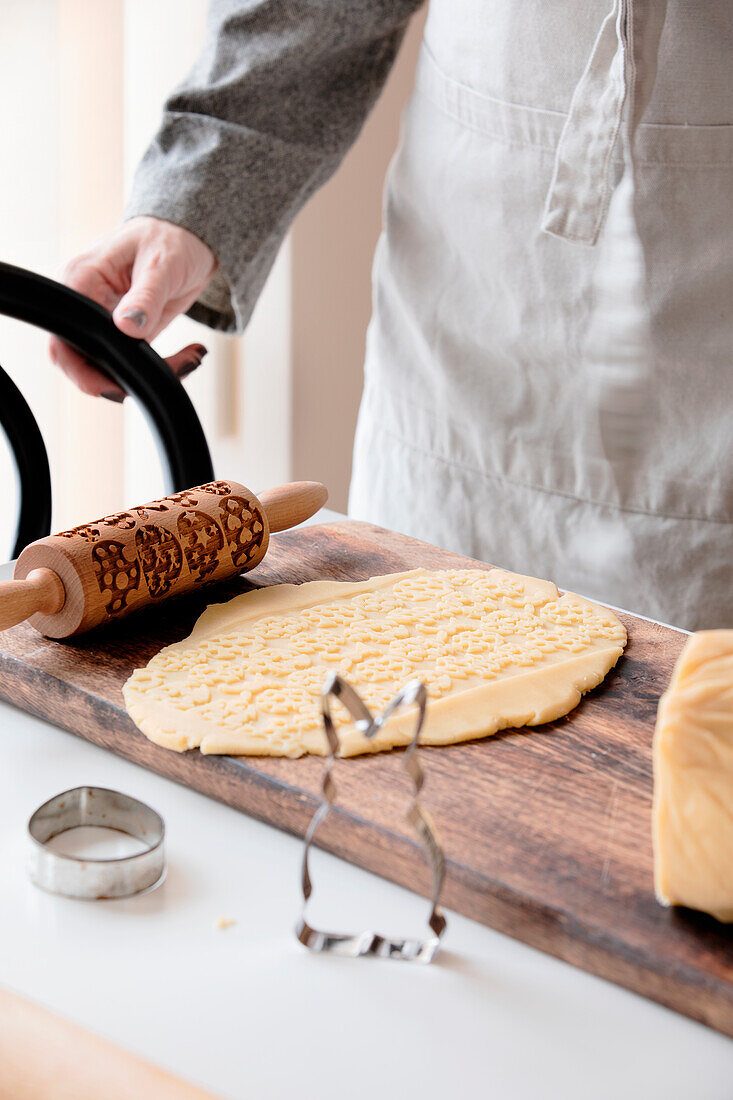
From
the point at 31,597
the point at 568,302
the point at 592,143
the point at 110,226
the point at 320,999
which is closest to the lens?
the point at 320,999

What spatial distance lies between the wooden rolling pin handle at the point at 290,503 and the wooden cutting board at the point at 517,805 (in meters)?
0.13

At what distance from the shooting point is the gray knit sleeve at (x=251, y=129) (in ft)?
3.16

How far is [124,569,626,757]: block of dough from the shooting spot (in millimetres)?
546

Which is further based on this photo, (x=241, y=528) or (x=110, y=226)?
(x=110, y=226)

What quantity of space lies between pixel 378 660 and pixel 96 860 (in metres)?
0.22

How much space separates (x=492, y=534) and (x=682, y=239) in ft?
1.04

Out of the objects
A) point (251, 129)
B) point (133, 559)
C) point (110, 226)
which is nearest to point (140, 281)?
point (251, 129)

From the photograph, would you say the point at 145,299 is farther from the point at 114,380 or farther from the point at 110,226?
the point at 110,226

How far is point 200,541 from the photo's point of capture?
2.23 feet

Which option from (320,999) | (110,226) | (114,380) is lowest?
(320,999)

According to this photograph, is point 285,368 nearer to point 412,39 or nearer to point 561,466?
point 412,39

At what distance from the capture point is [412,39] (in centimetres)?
198

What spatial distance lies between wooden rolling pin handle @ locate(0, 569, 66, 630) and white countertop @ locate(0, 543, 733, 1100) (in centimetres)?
15

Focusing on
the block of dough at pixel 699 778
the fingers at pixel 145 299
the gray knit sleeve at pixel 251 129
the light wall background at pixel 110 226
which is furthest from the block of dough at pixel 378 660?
the light wall background at pixel 110 226
